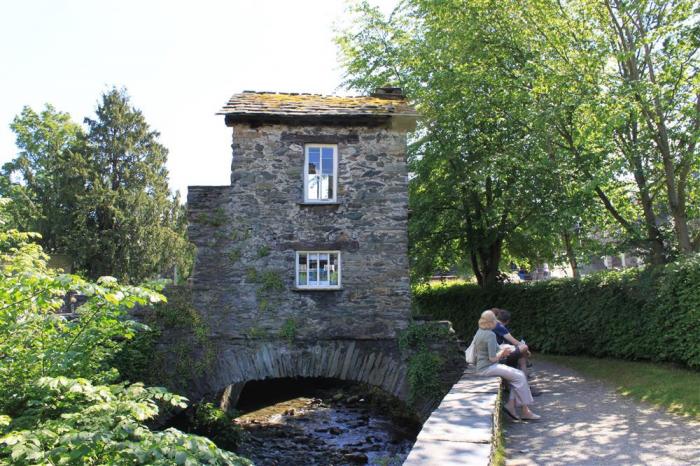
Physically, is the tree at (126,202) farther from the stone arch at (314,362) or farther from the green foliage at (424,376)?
the green foliage at (424,376)

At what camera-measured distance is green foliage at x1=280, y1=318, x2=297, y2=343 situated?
40.7 ft

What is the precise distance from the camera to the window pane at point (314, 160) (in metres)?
13.1

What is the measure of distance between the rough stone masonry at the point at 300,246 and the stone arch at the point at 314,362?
22 mm

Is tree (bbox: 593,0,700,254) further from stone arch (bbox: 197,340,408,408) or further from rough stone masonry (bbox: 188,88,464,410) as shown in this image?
stone arch (bbox: 197,340,408,408)

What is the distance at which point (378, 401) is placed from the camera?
18.9 metres

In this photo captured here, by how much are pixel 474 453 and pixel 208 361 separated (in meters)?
8.57

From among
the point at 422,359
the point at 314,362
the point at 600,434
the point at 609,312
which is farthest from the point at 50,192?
the point at 600,434

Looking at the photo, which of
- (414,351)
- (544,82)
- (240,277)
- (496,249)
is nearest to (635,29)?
(544,82)

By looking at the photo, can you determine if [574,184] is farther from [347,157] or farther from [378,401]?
[378,401]

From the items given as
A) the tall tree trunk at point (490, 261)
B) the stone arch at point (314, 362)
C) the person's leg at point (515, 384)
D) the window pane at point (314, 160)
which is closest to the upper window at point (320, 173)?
the window pane at point (314, 160)

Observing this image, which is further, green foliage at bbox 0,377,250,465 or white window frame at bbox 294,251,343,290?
white window frame at bbox 294,251,343,290

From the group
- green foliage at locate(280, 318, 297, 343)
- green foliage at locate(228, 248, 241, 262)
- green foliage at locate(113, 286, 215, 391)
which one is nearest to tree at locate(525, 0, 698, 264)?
green foliage at locate(280, 318, 297, 343)

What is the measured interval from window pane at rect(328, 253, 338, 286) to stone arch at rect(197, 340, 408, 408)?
131cm

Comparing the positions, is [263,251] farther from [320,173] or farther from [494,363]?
[494,363]
